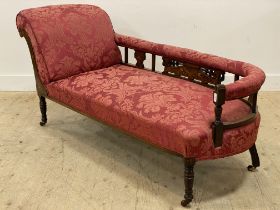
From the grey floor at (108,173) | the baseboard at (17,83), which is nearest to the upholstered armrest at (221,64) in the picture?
the grey floor at (108,173)

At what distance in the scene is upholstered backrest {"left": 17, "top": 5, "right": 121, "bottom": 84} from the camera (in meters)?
2.75

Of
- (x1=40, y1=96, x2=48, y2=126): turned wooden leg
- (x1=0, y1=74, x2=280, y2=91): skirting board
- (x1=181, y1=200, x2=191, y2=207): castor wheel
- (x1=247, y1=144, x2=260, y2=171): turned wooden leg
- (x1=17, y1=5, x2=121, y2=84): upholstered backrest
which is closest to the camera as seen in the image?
(x1=181, y1=200, x2=191, y2=207): castor wheel

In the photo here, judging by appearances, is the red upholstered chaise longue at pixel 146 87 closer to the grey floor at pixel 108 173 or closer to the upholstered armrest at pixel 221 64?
the upholstered armrest at pixel 221 64

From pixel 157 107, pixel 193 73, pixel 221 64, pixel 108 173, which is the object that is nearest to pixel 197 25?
pixel 193 73

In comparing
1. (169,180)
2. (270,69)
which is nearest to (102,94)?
(169,180)

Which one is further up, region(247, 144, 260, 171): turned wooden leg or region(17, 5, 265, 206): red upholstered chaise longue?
region(17, 5, 265, 206): red upholstered chaise longue

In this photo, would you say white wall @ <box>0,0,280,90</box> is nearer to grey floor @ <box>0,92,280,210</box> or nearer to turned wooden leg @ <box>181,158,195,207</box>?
grey floor @ <box>0,92,280,210</box>

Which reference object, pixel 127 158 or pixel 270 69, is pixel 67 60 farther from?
pixel 270 69

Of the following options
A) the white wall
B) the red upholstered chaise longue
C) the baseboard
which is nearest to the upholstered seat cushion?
the red upholstered chaise longue

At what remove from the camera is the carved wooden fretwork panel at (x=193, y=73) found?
2611mm

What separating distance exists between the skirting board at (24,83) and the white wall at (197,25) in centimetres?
12

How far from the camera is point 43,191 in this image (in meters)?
2.33

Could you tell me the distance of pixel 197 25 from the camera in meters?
3.73

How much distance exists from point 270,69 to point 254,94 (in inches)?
71.0
